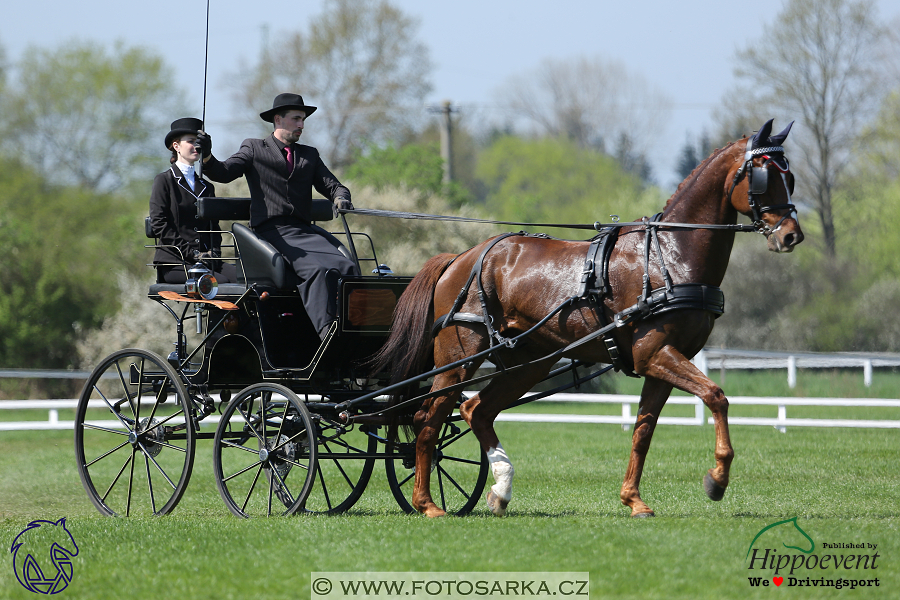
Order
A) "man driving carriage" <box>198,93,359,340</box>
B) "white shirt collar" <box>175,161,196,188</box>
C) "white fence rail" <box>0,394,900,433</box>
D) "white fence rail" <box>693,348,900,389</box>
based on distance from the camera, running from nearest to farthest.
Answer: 1. "man driving carriage" <box>198,93,359,340</box>
2. "white shirt collar" <box>175,161,196,188</box>
3. "white fence rail" <box>0,394,900,433</box>
4. "white fence rail" <box>693,348,900,389</box>

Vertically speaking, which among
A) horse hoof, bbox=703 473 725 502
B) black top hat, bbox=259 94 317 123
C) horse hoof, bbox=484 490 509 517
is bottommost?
horse hoof, bbox=484 490 509 517

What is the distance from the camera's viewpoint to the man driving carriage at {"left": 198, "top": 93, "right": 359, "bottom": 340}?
6746mm

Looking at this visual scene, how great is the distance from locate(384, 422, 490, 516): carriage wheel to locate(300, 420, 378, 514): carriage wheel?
0.21 meters

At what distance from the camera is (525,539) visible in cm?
524

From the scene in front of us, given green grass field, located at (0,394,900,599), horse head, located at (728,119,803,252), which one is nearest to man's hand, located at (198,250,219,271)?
green grass field, located at (0,394,900,599)

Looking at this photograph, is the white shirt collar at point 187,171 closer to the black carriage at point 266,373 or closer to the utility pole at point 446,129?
the black carriage at point 266,373

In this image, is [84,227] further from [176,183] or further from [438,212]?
[176,183]

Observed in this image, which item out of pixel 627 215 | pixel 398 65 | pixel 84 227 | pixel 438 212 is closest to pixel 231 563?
pixel 438 212

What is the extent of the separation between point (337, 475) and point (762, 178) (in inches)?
239

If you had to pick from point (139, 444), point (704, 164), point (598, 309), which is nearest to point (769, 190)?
point (704, 164)

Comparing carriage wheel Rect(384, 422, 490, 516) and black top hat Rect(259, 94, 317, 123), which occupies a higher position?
black top hat Rect(259, 94, 317, 123)

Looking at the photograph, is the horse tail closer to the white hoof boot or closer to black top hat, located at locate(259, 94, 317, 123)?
the white hoof boot

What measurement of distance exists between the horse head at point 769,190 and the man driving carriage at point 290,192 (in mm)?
2552

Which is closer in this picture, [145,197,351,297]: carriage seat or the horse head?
the horse head
